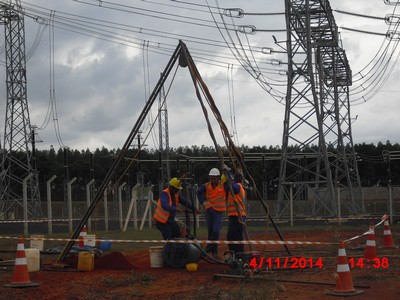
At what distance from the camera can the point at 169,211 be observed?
13.0 metres

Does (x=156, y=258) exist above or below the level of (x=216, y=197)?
below

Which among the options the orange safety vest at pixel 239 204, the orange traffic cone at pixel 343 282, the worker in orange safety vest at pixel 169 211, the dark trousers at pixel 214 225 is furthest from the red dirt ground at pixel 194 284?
the orange safety vest at pixel 239 204

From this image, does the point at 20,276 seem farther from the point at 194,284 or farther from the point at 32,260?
the point at 194,284

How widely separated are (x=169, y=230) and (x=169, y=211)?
1.47 feet

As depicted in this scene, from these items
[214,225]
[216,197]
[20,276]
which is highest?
[216,197]

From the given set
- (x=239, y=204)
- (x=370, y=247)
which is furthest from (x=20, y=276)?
(x=370, y=247)

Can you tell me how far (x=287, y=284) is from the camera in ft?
32.7

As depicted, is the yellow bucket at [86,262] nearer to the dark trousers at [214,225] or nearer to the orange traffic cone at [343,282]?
the dark trousers at [214,225]

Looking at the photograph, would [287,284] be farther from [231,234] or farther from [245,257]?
[231,234]

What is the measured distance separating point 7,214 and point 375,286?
36.7 meters

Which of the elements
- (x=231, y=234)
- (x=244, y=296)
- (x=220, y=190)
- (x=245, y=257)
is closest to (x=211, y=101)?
(x=220, y=190)

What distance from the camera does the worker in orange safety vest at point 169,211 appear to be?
1305cm

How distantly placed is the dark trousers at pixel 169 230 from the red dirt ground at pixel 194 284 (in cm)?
78

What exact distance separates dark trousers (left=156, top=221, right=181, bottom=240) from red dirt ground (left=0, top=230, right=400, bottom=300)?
783mm
